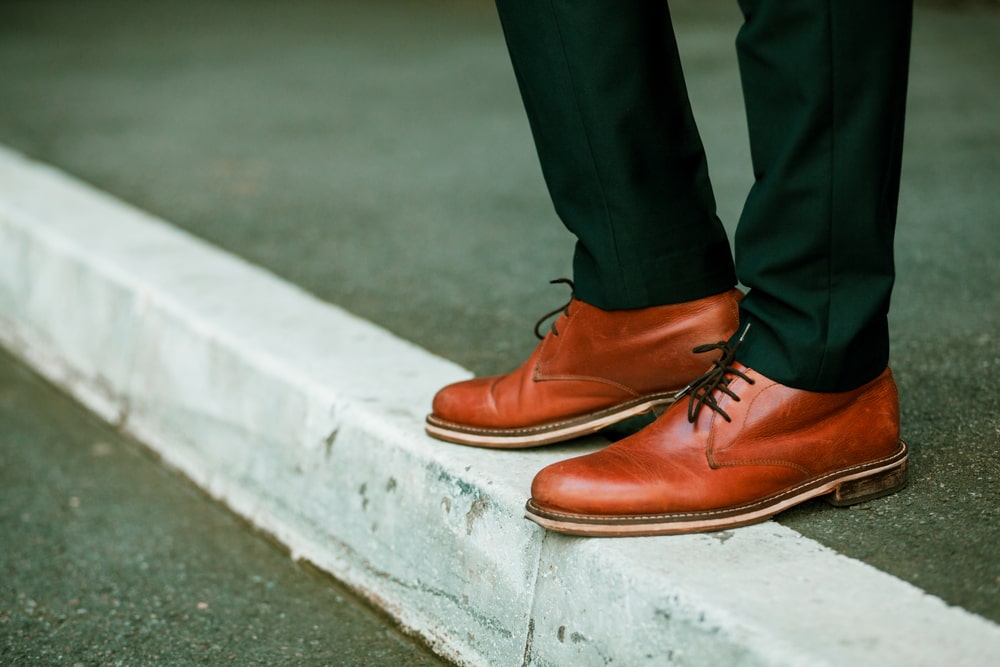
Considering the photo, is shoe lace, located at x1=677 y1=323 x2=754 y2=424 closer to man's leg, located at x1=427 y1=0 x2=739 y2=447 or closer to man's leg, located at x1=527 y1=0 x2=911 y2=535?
man's leg, located at x1=527 y1=0 x2=911 y2=535

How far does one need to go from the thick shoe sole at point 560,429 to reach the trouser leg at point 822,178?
22cm

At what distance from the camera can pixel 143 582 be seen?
1.78 metres

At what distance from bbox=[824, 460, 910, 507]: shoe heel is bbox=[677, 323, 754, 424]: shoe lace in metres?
0.18

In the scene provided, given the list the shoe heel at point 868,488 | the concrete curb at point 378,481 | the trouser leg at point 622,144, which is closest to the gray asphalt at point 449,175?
the shoe heel at point 868,488

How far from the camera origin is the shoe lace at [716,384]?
132cm

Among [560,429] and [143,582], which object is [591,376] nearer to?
[560,429]

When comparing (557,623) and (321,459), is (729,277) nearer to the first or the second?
(557,623)

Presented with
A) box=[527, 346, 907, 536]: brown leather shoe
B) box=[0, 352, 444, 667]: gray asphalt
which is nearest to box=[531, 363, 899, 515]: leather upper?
box=[527, 346, 907, 536]: brown leather shoe

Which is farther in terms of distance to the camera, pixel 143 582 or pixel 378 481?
pixel 143 582

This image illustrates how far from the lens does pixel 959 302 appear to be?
223cm

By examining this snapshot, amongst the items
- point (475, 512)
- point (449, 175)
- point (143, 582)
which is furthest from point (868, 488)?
point (449, 175)

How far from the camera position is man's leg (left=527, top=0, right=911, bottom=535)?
118 cm

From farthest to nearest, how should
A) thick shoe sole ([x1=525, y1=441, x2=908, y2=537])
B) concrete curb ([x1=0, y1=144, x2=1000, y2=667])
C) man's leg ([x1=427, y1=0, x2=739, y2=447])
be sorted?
1. man's leg ([x1=427, y1=0, x2=739, y2=447])
2. thick shoe sole ([x1=525, y1=441, x2=908, y2=537])
3. concrete curb ([x1=0, y1=144, x2=1000, y2=667])

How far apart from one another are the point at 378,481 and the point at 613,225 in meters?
0.53
